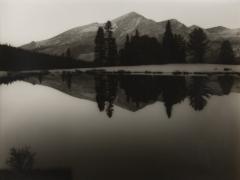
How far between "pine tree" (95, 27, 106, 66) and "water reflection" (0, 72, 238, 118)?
33mm

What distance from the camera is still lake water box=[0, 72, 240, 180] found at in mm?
922

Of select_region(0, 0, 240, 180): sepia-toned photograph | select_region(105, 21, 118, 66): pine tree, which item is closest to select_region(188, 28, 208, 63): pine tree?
select_region(0, 0, 240, 180): sepia-toned photograph

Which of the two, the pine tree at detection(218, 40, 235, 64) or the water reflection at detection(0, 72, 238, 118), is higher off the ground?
the pine tree at detection(218, 40, 235, 64)

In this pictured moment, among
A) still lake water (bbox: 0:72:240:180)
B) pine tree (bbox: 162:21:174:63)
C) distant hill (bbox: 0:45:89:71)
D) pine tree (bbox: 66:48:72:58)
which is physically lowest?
still lake water (bbox: 0:72:240:180)

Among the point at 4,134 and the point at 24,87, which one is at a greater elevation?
the point at 24,87

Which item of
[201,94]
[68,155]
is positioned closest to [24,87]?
[68,155]

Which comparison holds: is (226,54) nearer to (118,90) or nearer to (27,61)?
(118,90)

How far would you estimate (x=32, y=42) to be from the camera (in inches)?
37.3

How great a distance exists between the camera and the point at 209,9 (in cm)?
98

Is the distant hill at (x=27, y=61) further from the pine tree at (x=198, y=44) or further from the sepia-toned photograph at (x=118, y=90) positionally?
the pine tree at (x=198, y=44)

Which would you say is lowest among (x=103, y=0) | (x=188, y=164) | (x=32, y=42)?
(x=188, y=164)

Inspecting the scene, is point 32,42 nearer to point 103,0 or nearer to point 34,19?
point 34,19

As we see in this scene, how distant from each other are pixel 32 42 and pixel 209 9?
1.49ft

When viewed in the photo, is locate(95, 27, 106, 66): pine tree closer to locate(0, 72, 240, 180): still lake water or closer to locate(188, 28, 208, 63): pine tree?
locate(0, 72, 240, 180): still lake water
